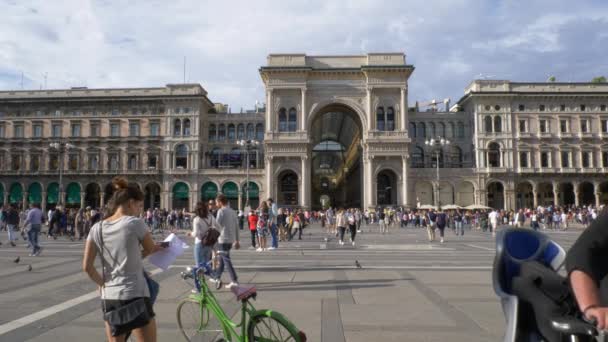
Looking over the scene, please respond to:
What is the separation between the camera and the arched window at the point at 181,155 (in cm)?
6272

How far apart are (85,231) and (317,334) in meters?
25.1

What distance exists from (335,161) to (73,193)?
45532 mm

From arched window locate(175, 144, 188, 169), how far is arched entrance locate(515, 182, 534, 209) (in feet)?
147

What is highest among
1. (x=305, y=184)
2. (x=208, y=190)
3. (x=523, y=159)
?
(x=523, y=159)

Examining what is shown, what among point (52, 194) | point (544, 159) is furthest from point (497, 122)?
point (52, 194)

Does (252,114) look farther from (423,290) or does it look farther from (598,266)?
(598,266)

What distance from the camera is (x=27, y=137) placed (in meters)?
64.9

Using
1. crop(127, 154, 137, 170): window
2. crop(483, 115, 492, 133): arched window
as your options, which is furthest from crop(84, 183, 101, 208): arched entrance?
crop(483, 115, 492, 133): arched window

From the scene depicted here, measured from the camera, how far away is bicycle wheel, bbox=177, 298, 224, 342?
5.34 m

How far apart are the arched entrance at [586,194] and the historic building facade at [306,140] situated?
18 cm

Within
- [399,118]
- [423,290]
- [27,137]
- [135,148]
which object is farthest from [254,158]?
[423,290]

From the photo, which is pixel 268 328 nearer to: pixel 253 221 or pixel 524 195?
pixel 253 221

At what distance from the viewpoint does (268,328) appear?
4.12 metres

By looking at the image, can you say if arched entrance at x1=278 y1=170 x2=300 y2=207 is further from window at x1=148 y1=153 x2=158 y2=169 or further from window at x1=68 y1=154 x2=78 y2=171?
window at x1=68 y1=154 x2=78 y2=171
